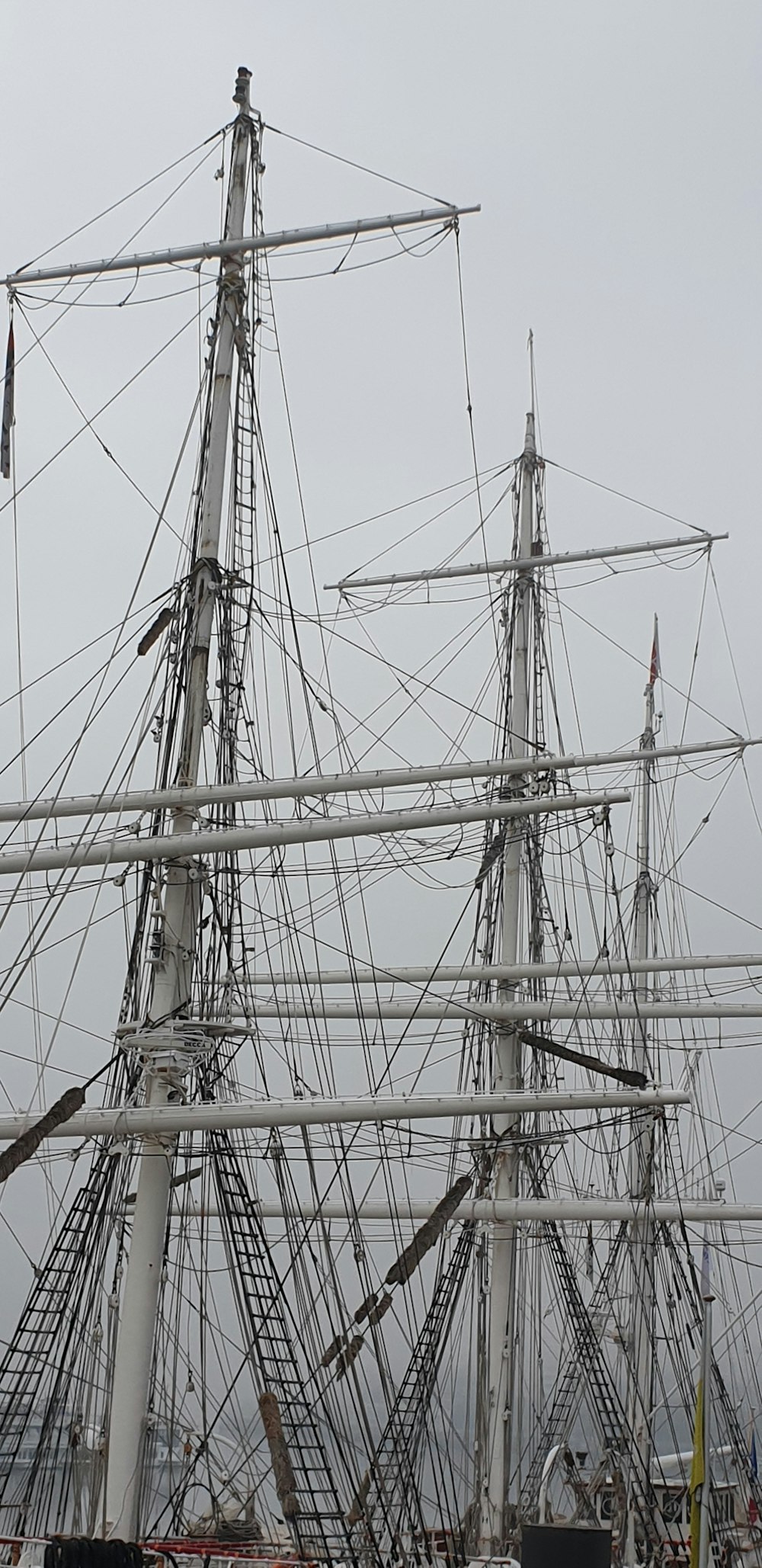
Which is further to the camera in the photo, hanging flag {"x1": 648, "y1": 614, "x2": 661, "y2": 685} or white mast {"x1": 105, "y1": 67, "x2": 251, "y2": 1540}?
hanging flag {"x1": 648, "y1": 614, "x2": 661, "y2": 685}

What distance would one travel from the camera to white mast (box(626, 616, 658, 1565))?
31.5m

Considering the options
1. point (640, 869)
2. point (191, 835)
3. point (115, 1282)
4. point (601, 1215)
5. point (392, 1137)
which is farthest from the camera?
point (640, 869)

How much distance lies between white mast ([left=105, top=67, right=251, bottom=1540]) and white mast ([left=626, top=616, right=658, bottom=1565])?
10346mm

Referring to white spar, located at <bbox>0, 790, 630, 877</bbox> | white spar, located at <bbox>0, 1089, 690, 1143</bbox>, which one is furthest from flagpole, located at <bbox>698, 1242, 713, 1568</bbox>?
white spar, located at <bbox>0, 790, 630, 877</bbox>

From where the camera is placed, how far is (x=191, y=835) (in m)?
18.3

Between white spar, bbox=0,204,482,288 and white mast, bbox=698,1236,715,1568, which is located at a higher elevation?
white spar, bbox=0,204,482,288

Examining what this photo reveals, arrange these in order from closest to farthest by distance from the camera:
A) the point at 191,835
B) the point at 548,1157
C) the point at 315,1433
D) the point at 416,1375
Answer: the point at 315,1433 → the point at 191,835 → the point at 416,1375 → the point at 548,1157

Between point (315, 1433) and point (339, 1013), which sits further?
point (339, 1013)

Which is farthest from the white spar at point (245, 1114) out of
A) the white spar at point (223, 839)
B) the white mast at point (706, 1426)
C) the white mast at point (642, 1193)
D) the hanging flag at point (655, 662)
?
the hanging flag at point (655, 662)

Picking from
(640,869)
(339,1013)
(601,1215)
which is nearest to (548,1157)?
(601,1215)

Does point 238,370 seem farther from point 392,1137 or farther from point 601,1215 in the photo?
point 601,1215

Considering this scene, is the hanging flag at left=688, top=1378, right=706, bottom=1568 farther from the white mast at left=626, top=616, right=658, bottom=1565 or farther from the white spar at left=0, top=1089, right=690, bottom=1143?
the white mast at left=626, top=616, right=658, bottom=1565

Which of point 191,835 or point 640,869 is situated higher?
point 640,869

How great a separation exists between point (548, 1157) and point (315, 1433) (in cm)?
1525
